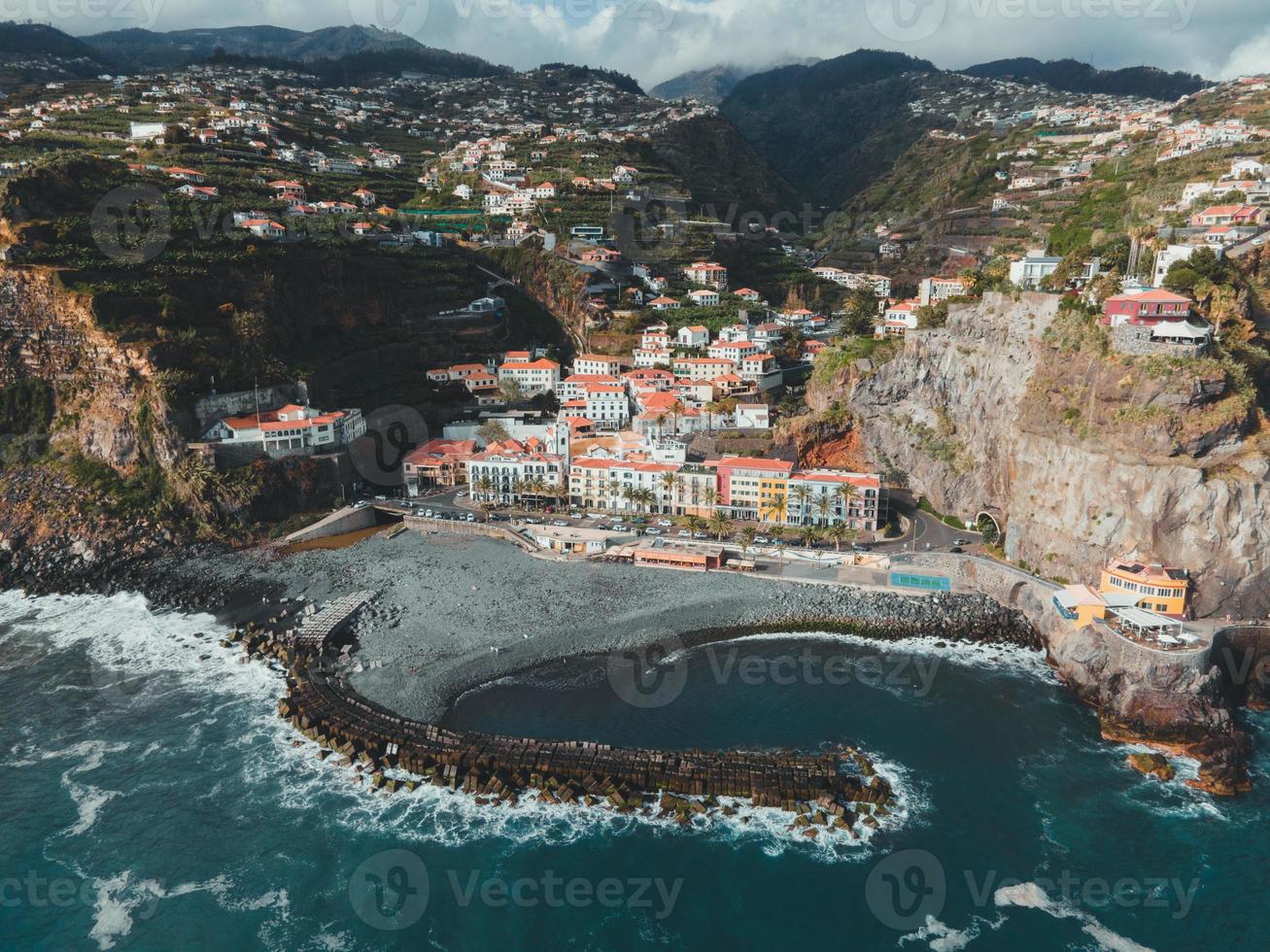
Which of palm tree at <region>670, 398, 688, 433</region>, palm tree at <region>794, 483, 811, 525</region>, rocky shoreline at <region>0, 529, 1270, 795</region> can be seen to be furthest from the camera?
palm tree at <region>670, 398, 688, 433</region>

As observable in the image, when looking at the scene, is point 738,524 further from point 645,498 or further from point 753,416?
point 753,416

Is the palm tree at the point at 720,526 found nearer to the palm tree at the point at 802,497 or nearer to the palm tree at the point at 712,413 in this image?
the palm tree at the point at 802,497

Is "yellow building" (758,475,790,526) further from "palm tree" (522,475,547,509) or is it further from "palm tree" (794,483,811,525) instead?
"palm tree" (522,475,547,509)

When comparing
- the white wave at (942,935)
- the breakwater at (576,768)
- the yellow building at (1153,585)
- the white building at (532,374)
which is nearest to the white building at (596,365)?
the white building at (532,374)

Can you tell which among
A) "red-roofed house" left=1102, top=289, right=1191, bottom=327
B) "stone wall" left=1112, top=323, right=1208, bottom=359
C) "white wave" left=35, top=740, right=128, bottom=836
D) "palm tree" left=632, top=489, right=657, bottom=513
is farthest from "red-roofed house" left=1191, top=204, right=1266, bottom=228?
"white wave" left=35, top=740, right=128, bottom=836

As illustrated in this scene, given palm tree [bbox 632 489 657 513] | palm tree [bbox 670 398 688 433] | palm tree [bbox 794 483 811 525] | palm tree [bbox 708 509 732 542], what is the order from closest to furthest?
1. palm tree [bbox 708 509 732 542]
2. palm tree [bbox 794 483 811 525]
3. palm tree [bbox 632 489 657 513]
4. palm tree [bbox 670 398 688 433]

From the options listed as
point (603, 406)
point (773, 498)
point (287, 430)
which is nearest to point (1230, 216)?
point (773, 498)
